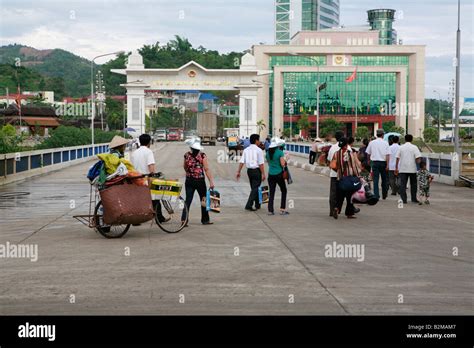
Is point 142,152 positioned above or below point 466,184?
above

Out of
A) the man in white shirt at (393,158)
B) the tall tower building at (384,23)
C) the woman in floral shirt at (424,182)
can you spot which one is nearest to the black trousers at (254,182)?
the man in white shirt at (393,158)

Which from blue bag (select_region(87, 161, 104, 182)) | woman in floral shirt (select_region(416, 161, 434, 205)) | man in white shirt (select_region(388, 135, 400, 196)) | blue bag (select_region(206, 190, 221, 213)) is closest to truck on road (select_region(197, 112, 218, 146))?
man in white shirt (select_region(388, 135, 400, 196))

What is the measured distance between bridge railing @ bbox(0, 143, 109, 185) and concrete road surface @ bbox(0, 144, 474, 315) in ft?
35.6

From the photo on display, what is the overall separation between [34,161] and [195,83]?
45330mm

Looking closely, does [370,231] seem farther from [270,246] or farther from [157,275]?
[157,275]

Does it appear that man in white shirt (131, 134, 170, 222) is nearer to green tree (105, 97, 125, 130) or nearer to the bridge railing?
the bridge railing

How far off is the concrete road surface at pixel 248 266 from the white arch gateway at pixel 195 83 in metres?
61.3

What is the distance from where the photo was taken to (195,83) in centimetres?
7844

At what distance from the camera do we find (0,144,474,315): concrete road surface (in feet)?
26.1
